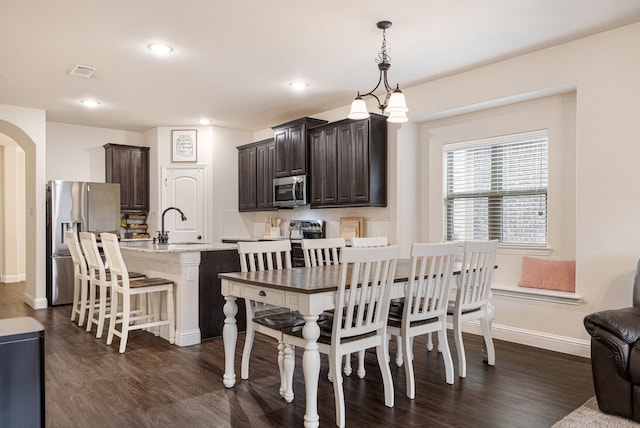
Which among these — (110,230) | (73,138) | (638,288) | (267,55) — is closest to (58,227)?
(110,230)

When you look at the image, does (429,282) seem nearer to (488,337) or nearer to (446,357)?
(446,357)

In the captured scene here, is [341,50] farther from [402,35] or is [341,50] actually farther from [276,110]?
[276,110]

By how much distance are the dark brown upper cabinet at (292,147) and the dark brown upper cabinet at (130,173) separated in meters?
2.44

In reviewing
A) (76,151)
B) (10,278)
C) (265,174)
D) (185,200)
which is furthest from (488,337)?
(10,278)

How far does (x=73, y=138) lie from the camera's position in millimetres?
7047

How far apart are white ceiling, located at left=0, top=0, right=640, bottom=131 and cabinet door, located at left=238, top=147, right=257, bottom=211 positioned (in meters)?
1.61

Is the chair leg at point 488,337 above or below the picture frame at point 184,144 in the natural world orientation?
below

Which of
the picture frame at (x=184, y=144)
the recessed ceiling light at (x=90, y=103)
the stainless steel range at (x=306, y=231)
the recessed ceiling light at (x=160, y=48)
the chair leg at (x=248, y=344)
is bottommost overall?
the chair leg at (x=248, y=344)

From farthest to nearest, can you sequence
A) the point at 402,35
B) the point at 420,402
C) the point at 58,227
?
the point at 58,227, the point at 402,35, the point at 420,402

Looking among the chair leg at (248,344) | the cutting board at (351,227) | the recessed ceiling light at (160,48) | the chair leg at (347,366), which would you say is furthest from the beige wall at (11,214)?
the chair leg at (347,366)

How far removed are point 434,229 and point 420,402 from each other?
2714 mm

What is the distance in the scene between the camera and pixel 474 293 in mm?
3395

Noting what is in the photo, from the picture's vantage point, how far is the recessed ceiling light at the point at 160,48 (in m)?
3.87

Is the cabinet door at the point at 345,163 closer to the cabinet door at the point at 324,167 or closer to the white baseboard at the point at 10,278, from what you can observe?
the cabinet door at the point at 324,167
